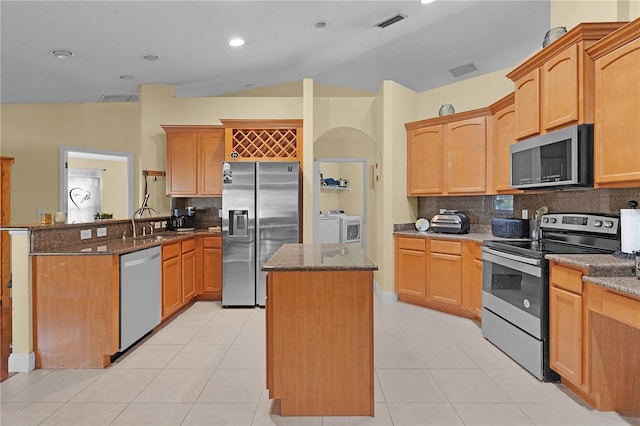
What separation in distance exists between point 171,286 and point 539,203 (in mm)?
3726

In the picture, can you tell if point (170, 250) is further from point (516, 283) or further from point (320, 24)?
point (516, 283)

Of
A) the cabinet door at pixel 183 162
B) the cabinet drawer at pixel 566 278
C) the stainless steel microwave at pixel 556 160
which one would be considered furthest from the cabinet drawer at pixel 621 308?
the cabinet door at pixel 183 162

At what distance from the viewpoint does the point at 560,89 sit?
8.89 feet

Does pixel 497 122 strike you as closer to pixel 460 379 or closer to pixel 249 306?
pixel 460 379

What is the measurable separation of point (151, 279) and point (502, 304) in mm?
2997

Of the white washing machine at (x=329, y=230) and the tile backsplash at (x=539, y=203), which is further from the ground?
the tile backsplash at (x=539, y=203)

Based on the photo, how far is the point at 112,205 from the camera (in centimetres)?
818

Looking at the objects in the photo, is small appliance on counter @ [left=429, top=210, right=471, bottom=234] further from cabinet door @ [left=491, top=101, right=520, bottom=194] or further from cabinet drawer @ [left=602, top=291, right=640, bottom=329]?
cabinet drawer @ [left=602, top=291, right=640, bottom=329]

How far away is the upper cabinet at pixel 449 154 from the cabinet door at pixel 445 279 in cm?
79

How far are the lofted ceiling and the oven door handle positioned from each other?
7.42 feet

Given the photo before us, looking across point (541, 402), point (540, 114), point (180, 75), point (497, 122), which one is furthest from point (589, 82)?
point (180, 75)

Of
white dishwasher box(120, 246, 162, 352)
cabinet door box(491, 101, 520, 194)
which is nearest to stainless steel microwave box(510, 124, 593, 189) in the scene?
cabinet door box(491, 101, 520, 194)

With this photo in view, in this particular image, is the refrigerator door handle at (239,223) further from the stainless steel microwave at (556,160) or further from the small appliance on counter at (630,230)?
the small appliance on counter at (630,230)

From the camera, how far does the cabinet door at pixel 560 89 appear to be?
2.57 meters
